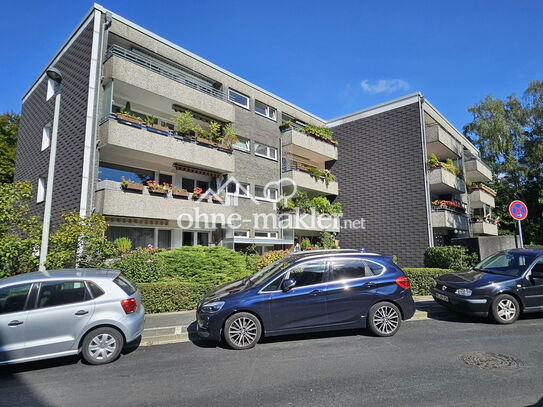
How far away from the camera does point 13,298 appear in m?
5.29

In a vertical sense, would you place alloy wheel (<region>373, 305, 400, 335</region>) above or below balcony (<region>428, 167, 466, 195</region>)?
below

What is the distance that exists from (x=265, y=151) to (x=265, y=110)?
9.25ft

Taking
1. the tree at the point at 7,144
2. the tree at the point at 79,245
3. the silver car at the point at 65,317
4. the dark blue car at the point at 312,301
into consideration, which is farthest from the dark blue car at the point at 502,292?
the tree at the point at 7,144

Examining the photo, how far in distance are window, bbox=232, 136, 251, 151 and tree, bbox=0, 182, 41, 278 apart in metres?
10.1

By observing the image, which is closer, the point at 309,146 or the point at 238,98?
the point at 238,98

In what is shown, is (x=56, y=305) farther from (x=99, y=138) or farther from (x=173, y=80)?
(x=173, y=80)

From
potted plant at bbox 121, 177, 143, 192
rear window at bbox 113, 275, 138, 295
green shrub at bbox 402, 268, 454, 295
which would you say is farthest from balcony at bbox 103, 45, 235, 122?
green shrub at bbox 402, 268, 454, 295

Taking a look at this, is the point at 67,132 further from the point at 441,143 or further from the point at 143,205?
the point at 441,143

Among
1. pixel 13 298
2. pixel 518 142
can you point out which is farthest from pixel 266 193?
pixel 518 142

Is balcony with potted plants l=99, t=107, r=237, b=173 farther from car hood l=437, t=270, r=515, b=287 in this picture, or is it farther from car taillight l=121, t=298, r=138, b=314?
car hood l=437, t=270, r=515, b=287

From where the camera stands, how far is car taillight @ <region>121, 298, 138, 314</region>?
579cm

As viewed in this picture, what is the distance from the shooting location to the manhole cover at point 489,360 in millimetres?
5078

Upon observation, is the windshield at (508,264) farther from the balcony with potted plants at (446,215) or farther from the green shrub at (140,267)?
the green shrub at (140,267)

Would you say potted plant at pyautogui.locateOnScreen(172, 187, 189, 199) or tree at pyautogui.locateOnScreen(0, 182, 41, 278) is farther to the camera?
potted plant at pyautogui.locateOnScreen(172, 187, 189, 199)
